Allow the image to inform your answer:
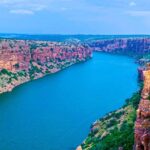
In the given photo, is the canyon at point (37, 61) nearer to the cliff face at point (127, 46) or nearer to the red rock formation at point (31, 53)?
the red rock formation at point (31, 53)

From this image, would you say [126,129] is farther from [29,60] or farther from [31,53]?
[31,53]

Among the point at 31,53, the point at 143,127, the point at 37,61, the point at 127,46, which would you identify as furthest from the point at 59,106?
the point at 127,46

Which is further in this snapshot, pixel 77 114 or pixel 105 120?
pixel 77 114

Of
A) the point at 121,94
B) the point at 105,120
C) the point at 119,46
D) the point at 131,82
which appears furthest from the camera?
the point at 119,46

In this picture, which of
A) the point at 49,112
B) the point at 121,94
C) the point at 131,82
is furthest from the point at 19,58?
the point at 49,112

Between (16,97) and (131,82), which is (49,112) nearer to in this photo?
(16,97)

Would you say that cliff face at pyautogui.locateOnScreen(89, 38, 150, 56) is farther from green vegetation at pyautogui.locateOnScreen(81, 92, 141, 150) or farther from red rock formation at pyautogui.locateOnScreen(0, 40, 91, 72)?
green vegetation at pyautogui.locateOnScreen(81, 92, 141, 150)
